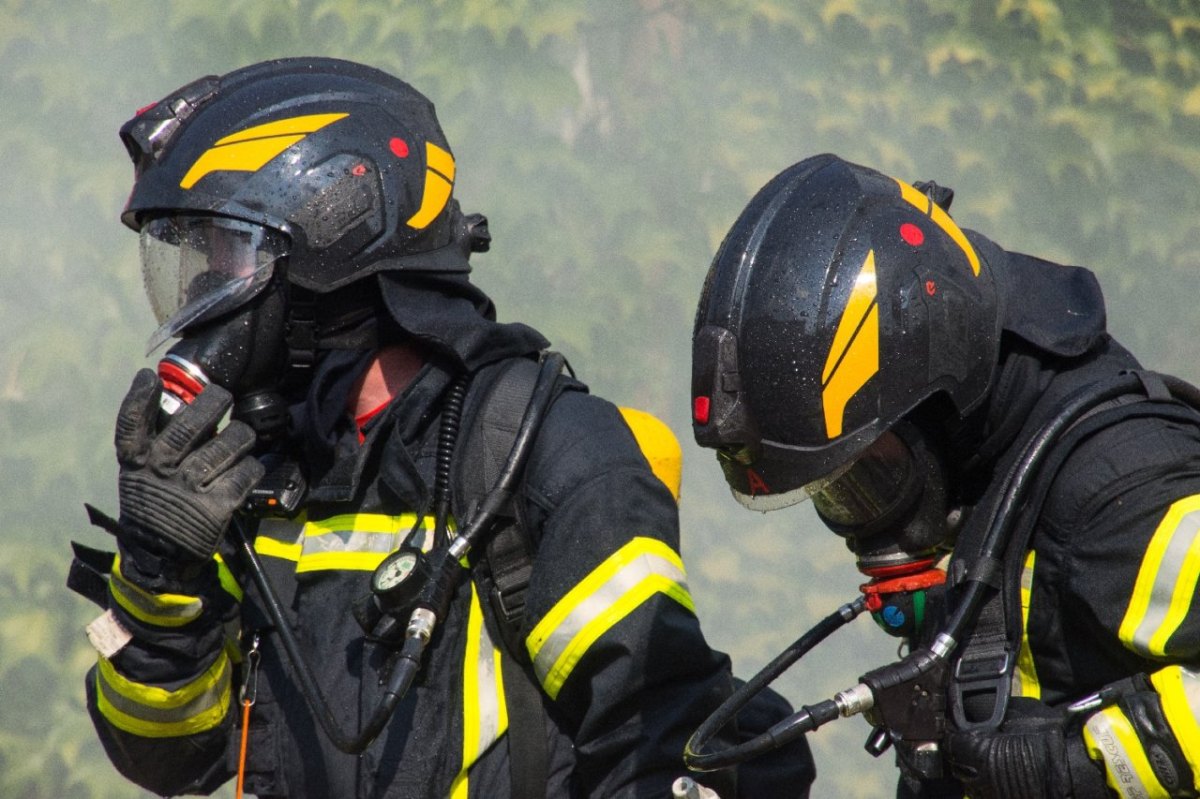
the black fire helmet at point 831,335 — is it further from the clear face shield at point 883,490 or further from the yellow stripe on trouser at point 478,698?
the yellow stripe on trouser at point 478,698

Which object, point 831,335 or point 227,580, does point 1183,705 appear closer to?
point 831,335

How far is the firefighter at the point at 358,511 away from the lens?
2496mm

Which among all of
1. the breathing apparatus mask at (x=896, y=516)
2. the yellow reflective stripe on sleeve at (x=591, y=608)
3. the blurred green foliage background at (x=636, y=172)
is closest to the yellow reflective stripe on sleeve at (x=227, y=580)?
the yellow reflective stripe on sleeve at (x=591, y=608)

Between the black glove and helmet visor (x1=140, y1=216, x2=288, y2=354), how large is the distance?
149cm

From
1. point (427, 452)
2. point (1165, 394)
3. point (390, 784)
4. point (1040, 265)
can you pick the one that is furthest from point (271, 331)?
point (1165, 394)

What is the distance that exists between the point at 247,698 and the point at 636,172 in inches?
133

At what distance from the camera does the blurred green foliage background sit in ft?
17.7

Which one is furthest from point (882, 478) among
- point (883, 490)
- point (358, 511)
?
point (358, 511)

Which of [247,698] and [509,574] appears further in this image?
[247,698]

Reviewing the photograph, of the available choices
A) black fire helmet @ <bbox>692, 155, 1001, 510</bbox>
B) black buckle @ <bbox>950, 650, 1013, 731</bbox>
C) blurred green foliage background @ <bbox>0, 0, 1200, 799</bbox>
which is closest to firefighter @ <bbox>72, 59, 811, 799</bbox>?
black fire helmet @ <bbox>692, 155, 1001, 510</bbox>

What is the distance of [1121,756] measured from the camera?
2068 millimetres

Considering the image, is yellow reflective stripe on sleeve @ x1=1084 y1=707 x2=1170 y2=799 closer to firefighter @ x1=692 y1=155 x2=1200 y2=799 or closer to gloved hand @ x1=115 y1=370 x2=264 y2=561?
firefighter @ x1=692 y1=155 x2=1200 y2=799

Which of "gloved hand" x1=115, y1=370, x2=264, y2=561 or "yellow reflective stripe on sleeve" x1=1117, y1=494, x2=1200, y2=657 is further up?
"gloved hand" x1=115, y1=370, x2=264, y2=561

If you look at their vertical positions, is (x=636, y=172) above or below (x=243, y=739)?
above
